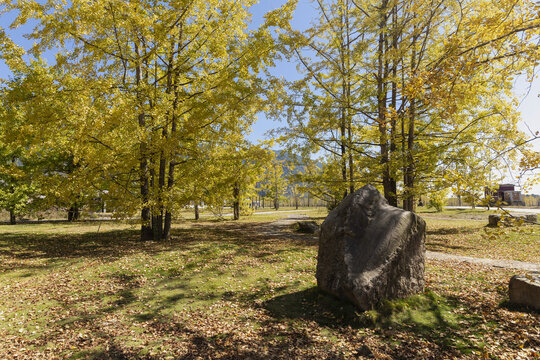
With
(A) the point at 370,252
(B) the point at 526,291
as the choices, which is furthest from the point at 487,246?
(A) the point at 370,252

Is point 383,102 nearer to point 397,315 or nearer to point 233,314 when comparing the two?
point 397,315

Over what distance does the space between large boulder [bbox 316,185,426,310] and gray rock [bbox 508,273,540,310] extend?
152cm

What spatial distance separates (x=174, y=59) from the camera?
10.7 meters

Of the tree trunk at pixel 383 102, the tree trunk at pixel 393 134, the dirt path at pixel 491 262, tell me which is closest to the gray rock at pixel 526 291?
the dirt path at pixel 491 262

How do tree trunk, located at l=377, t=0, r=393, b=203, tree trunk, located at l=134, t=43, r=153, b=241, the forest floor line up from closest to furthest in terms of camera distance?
the forest floor, tree trunk, located at l=134, t=43, r=153, b=241, tree trunk, located at l=377, t=0, r=393, b=203

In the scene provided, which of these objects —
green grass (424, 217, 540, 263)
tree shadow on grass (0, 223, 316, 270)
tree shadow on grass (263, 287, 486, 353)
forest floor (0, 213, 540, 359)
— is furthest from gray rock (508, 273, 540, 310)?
tree shadow on grass (0, 223, 316, 270)

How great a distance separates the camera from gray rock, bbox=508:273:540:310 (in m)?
4.91

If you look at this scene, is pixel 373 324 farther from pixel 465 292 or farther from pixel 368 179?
pixel 368 179

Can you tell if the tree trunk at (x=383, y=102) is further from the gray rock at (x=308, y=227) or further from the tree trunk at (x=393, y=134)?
the gray rock at (x=308, y=227)

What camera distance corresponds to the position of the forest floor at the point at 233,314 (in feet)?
13.4

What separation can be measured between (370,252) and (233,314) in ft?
9.44

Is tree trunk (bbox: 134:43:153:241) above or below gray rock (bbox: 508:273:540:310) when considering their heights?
above

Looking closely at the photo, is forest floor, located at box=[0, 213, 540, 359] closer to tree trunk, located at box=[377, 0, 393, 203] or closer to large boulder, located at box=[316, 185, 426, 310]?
large boulder, located at box=[316, 185, 426, 310]

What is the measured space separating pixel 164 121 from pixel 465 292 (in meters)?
10.4
